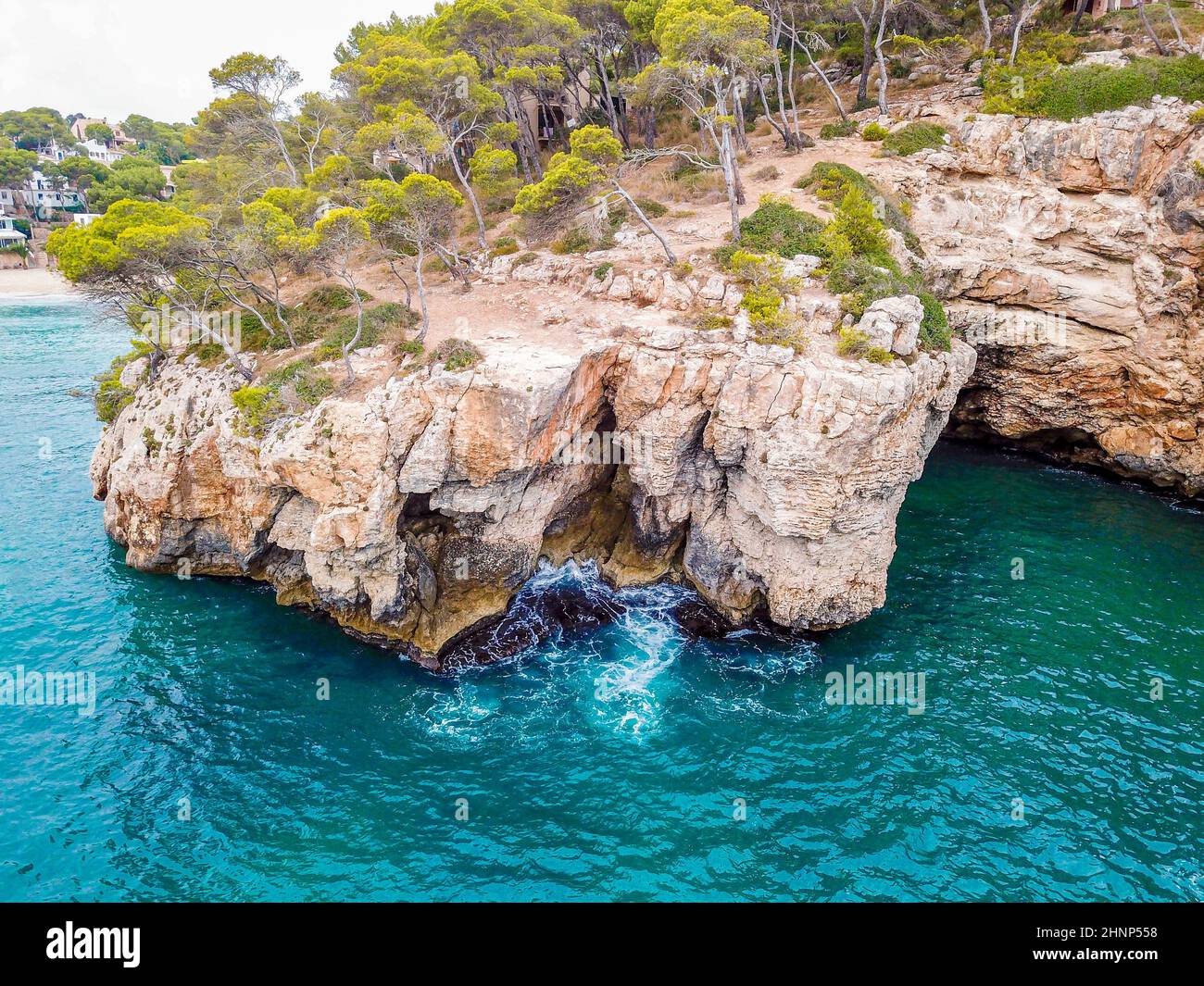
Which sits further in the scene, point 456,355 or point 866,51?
point 866,51

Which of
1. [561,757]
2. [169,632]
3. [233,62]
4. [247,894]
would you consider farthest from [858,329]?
[233,62]

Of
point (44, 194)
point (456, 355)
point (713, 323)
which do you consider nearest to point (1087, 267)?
point (713, 323)

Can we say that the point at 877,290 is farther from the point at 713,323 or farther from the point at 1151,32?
the point at 1151,32

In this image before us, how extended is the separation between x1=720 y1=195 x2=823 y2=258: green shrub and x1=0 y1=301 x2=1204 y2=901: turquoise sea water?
14303 mm

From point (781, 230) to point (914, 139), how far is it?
43.8ft

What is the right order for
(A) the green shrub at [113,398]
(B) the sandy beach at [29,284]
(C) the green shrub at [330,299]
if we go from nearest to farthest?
(C) the green shrub at [330,299] → (A) the green shrub at [113,398] → (B) the sandy beach at [29,284]

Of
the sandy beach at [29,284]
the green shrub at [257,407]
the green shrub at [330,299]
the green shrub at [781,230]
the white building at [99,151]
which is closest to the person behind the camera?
the green shrub at [257,407]

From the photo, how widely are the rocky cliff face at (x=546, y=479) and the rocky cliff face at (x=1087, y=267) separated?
8635 millimetres

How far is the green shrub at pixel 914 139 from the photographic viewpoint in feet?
123

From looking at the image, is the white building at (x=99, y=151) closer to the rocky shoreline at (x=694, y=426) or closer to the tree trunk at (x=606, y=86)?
the tree trunk at (x=606, y=86)

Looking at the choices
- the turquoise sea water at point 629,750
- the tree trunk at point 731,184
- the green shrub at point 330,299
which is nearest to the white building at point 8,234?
the turquoise sea water at point 629,750

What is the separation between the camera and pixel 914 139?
1496 inches

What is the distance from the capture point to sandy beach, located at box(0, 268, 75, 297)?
9094cm
